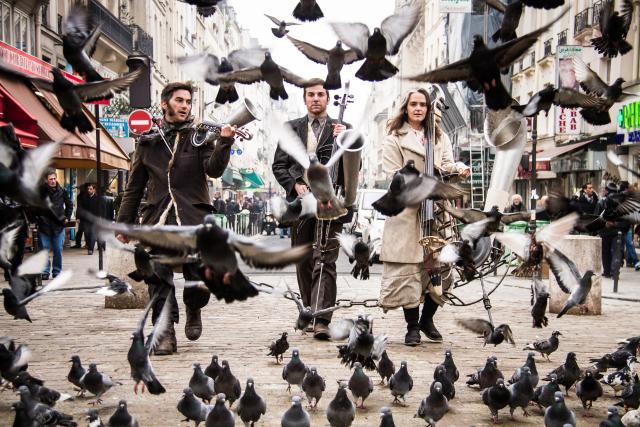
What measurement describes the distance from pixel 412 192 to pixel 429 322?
2972 millimetres

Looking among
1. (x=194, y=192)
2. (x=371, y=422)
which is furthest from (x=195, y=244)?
(x=194, y=192)

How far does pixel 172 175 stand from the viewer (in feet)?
19.2

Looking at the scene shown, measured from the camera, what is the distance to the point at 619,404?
428 cm

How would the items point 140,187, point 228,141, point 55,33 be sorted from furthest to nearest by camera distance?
point 55,33
point 140,187
point 228,141

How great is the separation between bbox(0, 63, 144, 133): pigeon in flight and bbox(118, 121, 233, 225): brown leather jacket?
1.83m

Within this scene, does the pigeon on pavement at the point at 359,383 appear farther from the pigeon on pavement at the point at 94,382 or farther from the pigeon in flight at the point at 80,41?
the pigeon in flight at the point at 80,41

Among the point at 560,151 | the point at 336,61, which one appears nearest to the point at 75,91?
the point at 336,61

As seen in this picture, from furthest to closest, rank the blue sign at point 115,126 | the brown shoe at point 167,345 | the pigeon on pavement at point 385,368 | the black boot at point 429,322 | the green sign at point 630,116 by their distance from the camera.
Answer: the green sign at point 630,116 → the blue sign at point 115,126 → the black boot at point 429,322 → the brown shoe at point 167,345 → the pigeon on pavement at point 385,368

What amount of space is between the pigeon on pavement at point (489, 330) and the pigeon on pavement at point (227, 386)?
198 cm

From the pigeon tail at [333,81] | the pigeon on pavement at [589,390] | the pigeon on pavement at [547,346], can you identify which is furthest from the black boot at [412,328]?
the pigeon tail at [333,81]

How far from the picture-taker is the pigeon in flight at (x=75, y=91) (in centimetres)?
354

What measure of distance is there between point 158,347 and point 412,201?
9.23ft

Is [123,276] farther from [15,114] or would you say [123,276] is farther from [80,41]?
[15,114]

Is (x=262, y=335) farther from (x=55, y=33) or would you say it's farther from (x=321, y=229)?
(x=55, y=33)
